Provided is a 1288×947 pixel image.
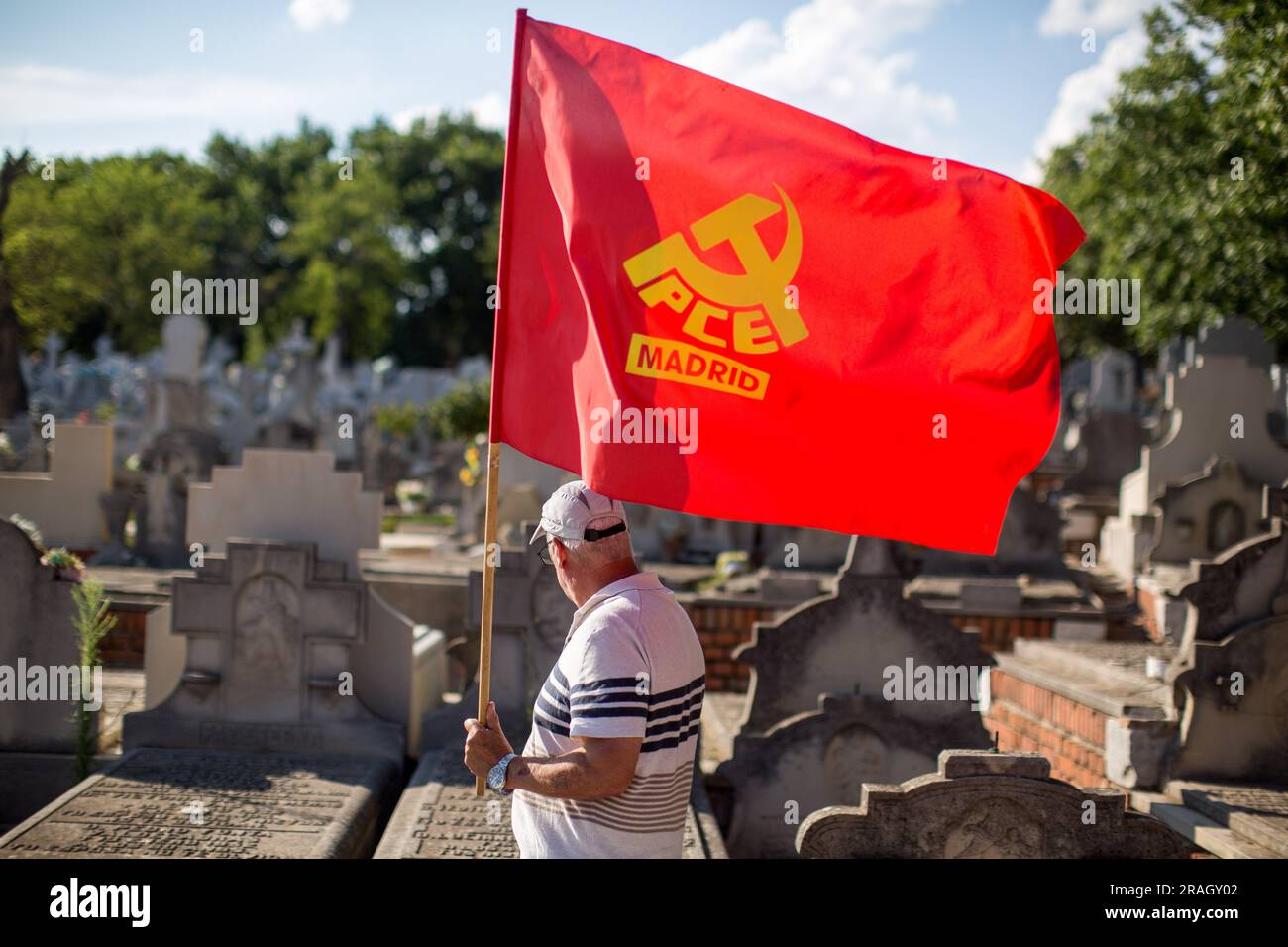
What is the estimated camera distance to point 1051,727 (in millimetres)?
8180

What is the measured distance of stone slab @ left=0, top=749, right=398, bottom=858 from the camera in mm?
5059

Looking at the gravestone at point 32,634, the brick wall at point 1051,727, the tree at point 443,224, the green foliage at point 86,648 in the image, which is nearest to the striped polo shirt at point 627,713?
the green foliage at point 86,648

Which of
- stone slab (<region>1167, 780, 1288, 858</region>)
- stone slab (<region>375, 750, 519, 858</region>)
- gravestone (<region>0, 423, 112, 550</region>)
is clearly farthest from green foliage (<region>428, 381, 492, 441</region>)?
stone slab (<region>1167, 780, 1288, 858</region>)

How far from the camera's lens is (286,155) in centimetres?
6544

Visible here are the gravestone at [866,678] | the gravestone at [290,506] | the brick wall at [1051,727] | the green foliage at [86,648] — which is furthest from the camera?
the brick wall at [1051,727]

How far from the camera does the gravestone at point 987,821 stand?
421 cm

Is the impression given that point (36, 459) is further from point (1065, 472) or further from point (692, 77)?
point (1065, 472)

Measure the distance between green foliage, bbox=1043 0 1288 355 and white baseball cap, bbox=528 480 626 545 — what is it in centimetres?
916

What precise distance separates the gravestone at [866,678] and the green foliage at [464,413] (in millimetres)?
18438

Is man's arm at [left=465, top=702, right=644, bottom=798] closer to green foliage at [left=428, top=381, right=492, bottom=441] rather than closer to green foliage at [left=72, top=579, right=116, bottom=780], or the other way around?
green foliage at [left=72, top=579, right=116, bottom=780]

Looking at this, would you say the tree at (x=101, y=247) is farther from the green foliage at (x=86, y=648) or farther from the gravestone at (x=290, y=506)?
the green foliage at (x=86, y=648)

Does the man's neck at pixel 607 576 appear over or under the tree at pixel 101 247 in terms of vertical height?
under

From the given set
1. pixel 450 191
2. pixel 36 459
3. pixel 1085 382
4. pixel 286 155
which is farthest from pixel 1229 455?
Result: pixel 286 155

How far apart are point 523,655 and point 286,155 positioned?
6484 cm
